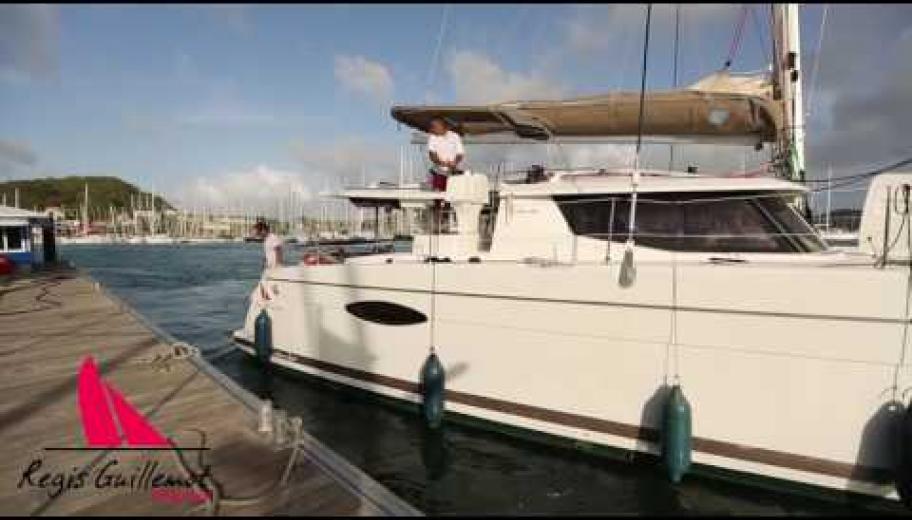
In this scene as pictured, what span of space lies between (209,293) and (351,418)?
17575 millimetres

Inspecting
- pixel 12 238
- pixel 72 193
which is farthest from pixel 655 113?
pixel 72 193

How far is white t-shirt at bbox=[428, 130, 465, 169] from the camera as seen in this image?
8820mm

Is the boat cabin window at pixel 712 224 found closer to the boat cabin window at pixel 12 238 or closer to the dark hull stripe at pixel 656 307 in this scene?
the dark hull stripe at pixel 656 307

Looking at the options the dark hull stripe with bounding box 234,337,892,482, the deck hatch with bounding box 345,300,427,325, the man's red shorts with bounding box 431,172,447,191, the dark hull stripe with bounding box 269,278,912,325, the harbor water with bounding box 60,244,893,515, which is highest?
the man's red shorts with bounding box 431,172,447,191

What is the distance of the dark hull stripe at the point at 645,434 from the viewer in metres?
5.27

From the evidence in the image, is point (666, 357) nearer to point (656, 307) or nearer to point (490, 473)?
point (656, 307)

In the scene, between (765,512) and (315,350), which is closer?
(765,512)

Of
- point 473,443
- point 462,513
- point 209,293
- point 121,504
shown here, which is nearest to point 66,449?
point 121,504

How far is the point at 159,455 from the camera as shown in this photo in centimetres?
466

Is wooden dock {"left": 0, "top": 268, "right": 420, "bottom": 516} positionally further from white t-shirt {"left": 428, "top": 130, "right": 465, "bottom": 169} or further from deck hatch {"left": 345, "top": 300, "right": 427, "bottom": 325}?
white t-shirt {"left": 428, "top": 130, "right": 465, "bottom": 169}

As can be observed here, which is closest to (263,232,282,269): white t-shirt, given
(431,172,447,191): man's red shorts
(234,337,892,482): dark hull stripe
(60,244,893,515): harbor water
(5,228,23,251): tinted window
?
(60,244,893,515): harbor water

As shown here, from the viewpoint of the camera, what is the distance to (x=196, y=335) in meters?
A: 14.1

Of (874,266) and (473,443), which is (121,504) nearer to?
(473,443)

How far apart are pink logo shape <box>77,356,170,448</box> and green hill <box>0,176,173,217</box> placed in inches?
6449
